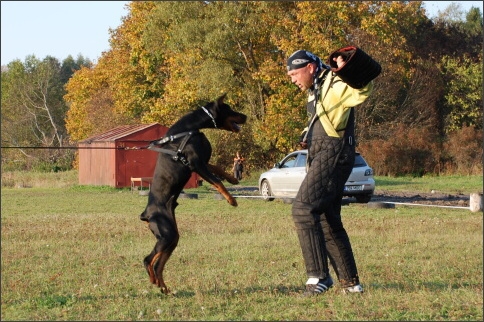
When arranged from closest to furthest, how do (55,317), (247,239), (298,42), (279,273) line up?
(55,317), (279,273), (247,239), (298,42)

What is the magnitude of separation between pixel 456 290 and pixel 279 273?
2.13m

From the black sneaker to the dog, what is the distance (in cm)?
106

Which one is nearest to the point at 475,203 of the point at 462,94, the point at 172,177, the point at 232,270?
the point at 232,270

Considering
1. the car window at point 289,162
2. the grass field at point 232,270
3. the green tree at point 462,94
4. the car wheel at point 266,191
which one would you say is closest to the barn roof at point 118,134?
the car wheel at point 266,191

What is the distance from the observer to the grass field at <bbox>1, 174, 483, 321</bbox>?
650 centimetres

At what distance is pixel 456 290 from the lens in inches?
290

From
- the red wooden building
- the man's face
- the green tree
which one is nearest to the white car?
the red wooden building

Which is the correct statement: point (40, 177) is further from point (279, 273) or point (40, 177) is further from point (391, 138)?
point (279, 273)

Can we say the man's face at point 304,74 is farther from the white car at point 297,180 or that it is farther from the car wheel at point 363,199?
the car wheel at point 363,199

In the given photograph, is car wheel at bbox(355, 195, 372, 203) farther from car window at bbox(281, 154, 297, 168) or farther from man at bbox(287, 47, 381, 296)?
man at bbox(287, 47, 381, 296)

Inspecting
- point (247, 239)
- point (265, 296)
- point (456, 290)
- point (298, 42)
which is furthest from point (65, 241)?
point (298, 42)

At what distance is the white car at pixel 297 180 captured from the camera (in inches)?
869

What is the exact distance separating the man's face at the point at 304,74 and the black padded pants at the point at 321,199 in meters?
0.59

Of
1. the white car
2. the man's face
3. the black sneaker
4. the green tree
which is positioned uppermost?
the green tree
